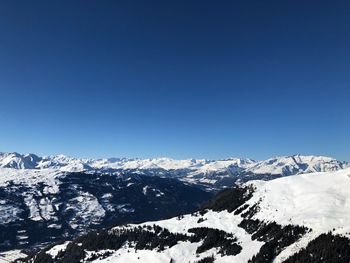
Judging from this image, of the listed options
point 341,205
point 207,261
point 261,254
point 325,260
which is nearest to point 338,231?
point 325,260

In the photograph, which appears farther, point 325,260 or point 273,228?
point 273,228

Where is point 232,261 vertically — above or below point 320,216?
below

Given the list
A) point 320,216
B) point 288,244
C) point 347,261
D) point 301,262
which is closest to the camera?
point 347,261

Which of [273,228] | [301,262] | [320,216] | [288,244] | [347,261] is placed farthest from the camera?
[273,228]

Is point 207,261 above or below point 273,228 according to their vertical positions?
below

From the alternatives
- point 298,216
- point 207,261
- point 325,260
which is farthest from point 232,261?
point 325,260

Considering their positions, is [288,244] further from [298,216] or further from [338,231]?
[298,216]

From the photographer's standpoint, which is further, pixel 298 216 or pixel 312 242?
pixel 298 216

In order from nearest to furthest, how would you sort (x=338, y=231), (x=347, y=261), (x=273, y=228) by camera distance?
(x=347, y=261) < (x=338, y=231) < (x=273, y=228)

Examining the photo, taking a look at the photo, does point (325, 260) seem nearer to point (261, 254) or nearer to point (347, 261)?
point (347, 261)
